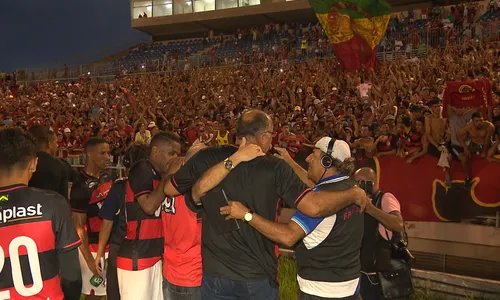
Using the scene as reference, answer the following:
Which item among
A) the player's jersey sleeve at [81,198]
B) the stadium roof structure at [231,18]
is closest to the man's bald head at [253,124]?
the player's jersey sleeve at [81,198]

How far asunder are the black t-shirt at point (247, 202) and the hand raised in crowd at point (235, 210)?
4.1 inches

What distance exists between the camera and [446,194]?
27.3ft

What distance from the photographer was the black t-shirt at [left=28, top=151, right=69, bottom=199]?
4.80 m

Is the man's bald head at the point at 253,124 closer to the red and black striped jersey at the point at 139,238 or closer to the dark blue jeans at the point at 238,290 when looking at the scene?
the dark blue jeans at the point at 238,290

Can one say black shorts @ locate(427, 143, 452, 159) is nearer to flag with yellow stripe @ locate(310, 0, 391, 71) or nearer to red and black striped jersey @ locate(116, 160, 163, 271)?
red and black striped jersey @ locate(116, 160, 163, 271)

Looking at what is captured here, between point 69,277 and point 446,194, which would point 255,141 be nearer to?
point 69,277

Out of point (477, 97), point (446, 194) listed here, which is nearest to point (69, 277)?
point (446, 194)

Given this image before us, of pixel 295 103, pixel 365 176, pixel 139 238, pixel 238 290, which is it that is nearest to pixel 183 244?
pixel 139 238

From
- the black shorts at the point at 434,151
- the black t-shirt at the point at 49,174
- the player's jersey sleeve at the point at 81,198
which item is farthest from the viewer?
the black shorts at the point at 434,151

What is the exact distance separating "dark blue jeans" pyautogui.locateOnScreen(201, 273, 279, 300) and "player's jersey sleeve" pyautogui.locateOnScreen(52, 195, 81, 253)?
0.95m

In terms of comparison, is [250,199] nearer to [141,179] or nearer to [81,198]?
[141,179]

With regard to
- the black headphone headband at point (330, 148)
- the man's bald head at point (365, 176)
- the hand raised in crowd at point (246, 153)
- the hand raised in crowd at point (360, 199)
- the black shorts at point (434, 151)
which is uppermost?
the hand raised in crowd at point (246, 153)

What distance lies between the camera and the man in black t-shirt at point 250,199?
10.4ft

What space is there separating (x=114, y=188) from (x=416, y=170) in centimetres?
573
